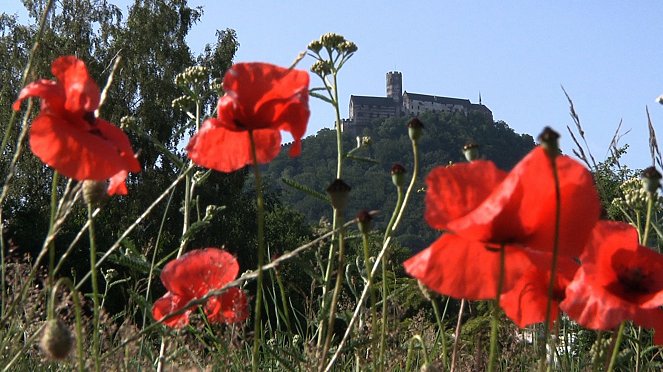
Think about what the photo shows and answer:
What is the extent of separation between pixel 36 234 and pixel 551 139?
1725cm

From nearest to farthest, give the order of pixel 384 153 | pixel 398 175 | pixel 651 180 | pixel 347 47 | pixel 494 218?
pixel 494 218 → pixel 651 180 → pixel 398 175 → pixel 347 47 → pixel 384 153

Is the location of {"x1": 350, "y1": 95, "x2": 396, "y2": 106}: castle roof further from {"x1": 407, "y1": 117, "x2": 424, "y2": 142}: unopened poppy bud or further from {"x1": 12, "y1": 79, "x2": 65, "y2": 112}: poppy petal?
{"x1": 12, "y1": 79, "x2": 65, "y2": 112}: poppy petal

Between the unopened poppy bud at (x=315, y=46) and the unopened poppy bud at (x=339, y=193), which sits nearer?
the unopened poppy bud at (x=339, y=193)

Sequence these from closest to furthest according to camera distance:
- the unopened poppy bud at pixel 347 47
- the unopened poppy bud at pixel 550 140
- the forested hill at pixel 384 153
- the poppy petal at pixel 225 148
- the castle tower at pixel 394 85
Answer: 1. the unopened poppy bud at pixel 550 140
2. the poppy petal at pixel 225 148
3. the unopened poppy bud at pixel 347 47
4. the forested hill at pixel 384 153
5. the castle tower at pixel 394 85

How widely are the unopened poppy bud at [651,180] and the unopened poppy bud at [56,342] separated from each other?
806 mm

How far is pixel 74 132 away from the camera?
1.23m

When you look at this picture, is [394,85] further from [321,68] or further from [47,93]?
[47,93]

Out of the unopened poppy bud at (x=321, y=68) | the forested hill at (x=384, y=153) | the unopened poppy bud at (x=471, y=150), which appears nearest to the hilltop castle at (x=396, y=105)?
the forested hill at (x=384, y=153)

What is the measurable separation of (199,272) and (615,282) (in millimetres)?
710

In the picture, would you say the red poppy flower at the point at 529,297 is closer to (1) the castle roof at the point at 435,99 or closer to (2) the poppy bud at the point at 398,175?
(2) the poppy bud at the point at 398,175

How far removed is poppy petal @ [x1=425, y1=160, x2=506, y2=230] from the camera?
0.97 metres

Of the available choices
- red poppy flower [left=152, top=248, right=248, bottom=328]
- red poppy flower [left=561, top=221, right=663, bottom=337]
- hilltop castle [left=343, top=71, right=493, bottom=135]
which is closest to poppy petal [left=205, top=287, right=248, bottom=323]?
red poppy flower [left=152, top=248, right=248, bottom=328]

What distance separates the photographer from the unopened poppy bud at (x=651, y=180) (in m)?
1.27

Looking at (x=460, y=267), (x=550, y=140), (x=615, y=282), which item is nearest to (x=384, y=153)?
(x=615, y=282)
